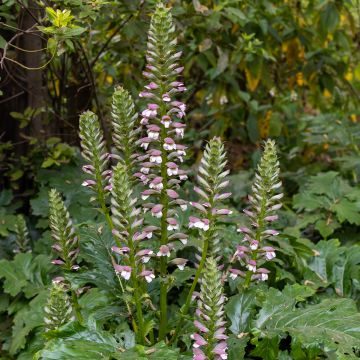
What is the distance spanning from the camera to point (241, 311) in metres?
2.48

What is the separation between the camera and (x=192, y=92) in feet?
17.3

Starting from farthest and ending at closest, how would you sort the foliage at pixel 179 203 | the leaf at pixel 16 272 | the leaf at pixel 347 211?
1. the leaf at pixel 347 211
2. the leaf at pixel 16 272
3. the foliage at pixel 179 203

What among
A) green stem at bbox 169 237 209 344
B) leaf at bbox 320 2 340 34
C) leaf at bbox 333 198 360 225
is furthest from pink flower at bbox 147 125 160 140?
leaf at bbox 320 2 340 34

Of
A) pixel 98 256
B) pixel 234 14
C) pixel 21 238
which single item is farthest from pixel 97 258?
pixel 234 14

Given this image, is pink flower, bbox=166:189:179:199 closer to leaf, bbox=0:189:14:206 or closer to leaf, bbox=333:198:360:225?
leaf, bbox=333:198:360:225

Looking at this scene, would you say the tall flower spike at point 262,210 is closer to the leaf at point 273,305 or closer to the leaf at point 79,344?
the leaf at point 273,305

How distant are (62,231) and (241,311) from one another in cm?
80

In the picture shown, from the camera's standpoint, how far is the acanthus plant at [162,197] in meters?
2.04

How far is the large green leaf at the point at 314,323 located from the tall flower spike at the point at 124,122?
32.3 inches

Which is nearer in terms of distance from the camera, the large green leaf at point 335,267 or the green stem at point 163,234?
the green stem at point 163,234

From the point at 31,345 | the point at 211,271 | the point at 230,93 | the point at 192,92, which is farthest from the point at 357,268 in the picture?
the point at 192,92

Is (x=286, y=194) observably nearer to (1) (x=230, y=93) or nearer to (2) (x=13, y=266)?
(1) (x=230, y=93)

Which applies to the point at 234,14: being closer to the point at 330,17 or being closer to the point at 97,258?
the point at 330,17

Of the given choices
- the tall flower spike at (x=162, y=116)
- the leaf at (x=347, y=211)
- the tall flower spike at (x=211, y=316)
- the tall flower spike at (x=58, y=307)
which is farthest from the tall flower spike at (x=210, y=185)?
the leaf at (x=347, y=211)
